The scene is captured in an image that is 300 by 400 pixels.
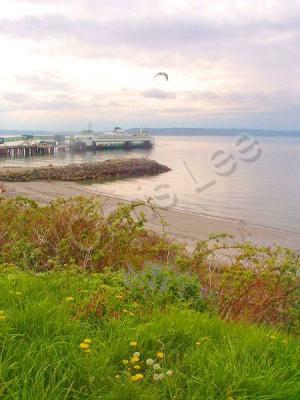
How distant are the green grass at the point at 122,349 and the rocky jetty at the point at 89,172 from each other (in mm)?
37713

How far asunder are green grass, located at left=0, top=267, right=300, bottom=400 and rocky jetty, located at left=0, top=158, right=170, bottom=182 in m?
37.7

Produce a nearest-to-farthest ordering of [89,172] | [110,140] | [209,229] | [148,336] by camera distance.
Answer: [148,336] < [209,229] < [89,172] < [110,140]

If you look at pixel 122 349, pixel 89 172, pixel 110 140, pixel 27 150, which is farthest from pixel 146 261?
pixel 110 140

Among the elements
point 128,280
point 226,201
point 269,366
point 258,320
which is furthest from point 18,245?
point 226,201

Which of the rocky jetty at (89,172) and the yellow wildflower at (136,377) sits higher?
the yellow wildflower at (136,377)

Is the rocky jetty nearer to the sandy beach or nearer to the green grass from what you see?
the sandy beach

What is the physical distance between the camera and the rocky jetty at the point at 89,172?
42.3m

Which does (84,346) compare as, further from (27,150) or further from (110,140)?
(110,140)

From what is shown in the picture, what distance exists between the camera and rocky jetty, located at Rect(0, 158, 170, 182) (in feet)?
139

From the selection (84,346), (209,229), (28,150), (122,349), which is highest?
(84,346)

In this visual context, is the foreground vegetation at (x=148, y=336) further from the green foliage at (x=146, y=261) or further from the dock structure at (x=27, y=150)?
the dock structure at (x=27, y=150)

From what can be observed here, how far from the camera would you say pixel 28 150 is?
81938mm

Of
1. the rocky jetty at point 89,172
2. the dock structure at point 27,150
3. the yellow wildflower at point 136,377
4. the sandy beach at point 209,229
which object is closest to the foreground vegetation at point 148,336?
the yellow wildflower at point 136,377

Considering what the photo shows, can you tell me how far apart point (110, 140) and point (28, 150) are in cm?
2805
